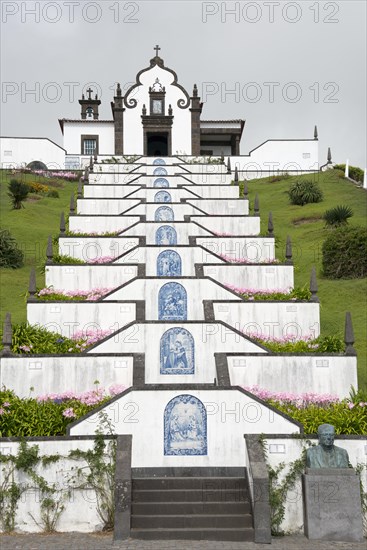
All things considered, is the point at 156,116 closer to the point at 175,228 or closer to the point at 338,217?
the point at 338,217

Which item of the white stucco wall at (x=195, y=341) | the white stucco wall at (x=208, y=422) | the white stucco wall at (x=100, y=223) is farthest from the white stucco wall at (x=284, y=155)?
the white stucco wall at (x=208, y=422)

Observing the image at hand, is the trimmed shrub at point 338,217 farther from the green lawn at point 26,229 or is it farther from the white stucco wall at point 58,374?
the white stucco wall at point 58,374

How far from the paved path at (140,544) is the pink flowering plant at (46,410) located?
2058mm

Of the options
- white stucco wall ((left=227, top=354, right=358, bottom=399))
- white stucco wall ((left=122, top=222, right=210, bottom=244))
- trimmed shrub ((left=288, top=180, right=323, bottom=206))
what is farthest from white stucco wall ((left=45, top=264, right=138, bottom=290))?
trimmed shrub ((left=288, top=180, right=323, bottom=206))

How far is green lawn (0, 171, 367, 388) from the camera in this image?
77.5 feet

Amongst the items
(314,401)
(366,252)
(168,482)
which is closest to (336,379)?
(314,401)

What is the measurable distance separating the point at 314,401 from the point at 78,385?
4.99 m

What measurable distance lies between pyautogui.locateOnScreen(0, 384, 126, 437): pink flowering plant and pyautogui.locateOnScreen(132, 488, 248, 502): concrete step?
6.76 ft

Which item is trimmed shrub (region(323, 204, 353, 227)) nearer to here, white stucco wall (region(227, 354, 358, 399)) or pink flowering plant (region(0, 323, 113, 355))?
pink flowering plant (region(0, 323, 113, 355))

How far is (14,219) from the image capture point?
37188 mm

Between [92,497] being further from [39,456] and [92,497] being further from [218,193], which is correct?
[218,193]

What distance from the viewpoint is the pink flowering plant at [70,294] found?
66.2 feet

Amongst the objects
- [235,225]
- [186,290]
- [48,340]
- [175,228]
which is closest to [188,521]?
[48,340]

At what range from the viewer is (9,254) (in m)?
30.0
